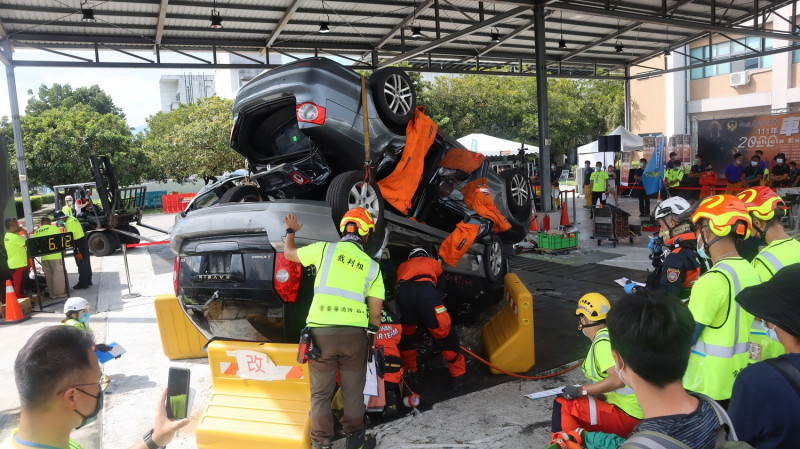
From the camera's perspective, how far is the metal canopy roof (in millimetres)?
11789

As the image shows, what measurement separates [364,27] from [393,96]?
9.91 meters

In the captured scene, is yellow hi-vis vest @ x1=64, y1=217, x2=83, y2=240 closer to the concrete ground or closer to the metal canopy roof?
the concrete ground

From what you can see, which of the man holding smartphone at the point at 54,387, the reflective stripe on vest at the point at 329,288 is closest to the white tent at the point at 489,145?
the reflective stripe on vest at the point at 329,288

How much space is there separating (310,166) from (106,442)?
292 centimetres

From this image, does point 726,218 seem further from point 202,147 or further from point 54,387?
point 202,147

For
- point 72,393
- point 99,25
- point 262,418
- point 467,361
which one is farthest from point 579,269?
point 99,25

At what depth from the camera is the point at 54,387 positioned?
5.41ft

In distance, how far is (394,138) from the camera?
5.44 metres

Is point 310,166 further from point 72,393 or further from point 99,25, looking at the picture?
point 99,25

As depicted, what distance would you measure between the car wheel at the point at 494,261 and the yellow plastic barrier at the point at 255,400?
3.21m

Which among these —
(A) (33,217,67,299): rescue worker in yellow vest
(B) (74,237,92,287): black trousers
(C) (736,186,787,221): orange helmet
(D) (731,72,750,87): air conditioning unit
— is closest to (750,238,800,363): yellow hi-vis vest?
(C) (736,186,787,221): orange helmet

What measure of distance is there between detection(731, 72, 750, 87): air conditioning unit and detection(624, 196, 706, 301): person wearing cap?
27137 millimetres

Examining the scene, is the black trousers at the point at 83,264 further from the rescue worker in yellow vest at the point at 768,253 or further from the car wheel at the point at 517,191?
the rescue worker in yellow vest at the point at 768,253

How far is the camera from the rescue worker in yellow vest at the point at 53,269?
956 cm
